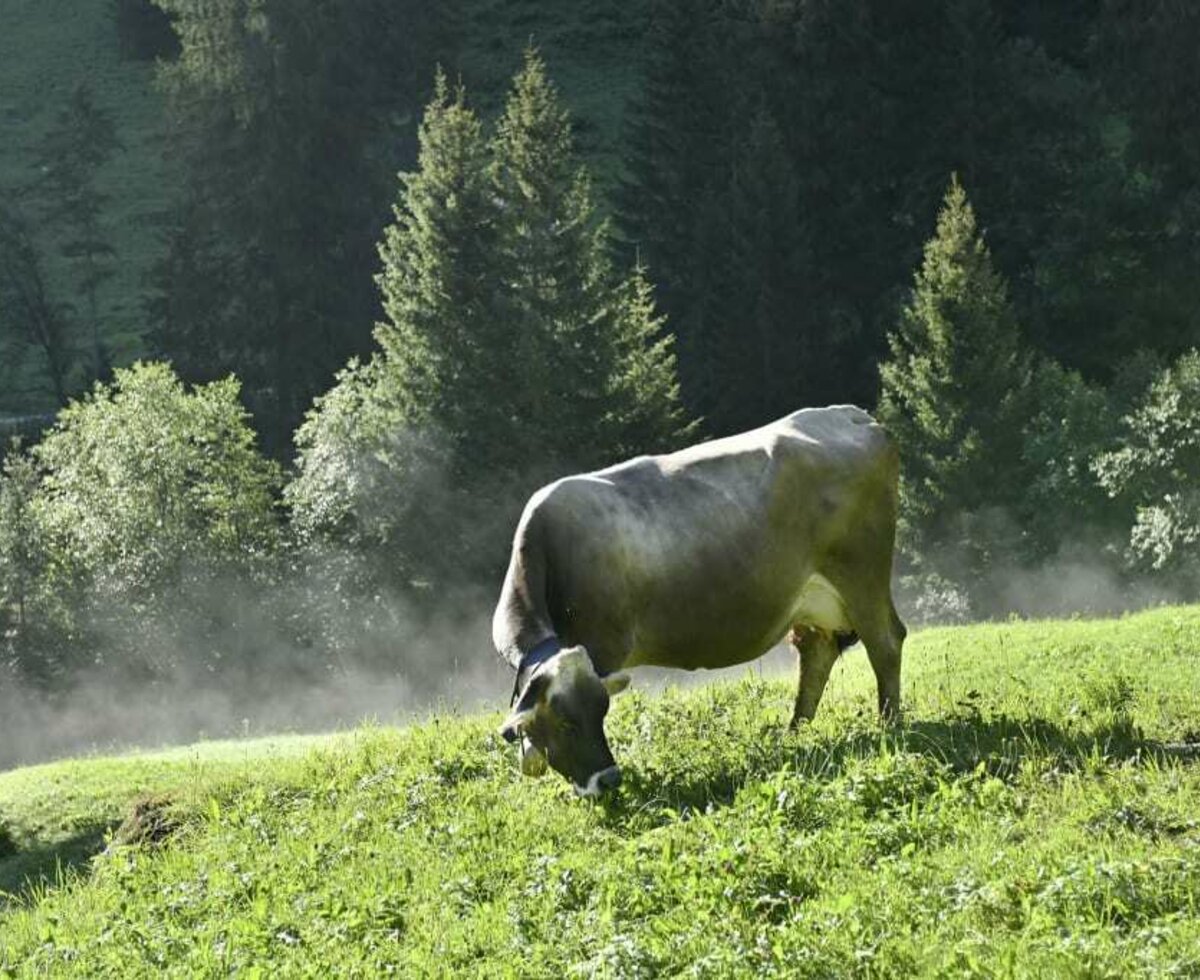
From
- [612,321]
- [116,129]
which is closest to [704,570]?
[612,321]

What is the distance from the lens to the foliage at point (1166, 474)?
165ft

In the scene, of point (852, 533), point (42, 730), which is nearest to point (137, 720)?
point (42, 730)

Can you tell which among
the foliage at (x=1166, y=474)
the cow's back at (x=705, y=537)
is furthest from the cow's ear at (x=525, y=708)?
the foliage at (x=1166, y=474)

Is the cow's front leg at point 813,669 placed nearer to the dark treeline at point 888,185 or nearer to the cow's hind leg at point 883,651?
the cow's hind leg at point 883,651

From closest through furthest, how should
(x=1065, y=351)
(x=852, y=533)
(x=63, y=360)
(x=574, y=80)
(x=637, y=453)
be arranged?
(x=852, y=533) → (x=637, y=453) → (x=1065, y=351) → (x=63, y=360) → (x=574, y=80)

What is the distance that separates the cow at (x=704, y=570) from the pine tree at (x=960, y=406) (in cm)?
4365

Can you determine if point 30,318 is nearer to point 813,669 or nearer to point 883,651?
point 813,669

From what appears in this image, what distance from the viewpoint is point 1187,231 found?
220 ft

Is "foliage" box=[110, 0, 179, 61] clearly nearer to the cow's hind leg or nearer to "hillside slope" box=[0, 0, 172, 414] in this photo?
"hillside slope" box=[0, 0, 172, 414]

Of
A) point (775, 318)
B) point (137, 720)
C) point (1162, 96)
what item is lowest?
point (137, 720)

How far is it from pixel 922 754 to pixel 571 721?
2.46 metres

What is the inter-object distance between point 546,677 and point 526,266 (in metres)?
50.3

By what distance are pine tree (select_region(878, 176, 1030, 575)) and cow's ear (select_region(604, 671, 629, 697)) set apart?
4619 centimetres

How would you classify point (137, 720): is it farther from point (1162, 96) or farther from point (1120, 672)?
point (1120, 672)
